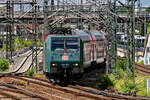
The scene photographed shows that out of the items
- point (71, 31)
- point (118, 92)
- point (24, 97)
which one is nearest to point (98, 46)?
point (71, 31)

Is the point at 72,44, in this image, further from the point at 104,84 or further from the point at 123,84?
the point at 123,84

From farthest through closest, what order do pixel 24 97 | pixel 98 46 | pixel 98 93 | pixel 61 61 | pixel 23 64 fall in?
pixel 23 64, pixel 98 46, pixel 61 61, pixel 98 93, pixel 24 97

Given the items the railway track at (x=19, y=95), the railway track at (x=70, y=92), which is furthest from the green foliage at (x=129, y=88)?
the railway track at (x=19, y=95)

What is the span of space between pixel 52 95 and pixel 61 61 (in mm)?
2623

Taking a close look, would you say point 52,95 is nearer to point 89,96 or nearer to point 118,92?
point 89,96

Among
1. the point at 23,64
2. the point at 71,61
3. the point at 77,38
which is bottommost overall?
the point at 23,64

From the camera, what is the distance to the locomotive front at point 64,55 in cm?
2020

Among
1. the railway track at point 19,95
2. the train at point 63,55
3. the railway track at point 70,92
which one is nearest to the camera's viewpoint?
the railway track at point 19,95

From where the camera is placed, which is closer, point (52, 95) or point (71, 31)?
point (52, 95)

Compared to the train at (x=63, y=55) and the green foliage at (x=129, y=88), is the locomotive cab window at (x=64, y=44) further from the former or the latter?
the green foliage at (x=129, y=88)

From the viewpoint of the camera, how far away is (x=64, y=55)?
2022 cm

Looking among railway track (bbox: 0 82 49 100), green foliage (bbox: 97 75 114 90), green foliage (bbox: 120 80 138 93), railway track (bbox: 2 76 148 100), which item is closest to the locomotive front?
railway track (bbox: 2 76 148 100)

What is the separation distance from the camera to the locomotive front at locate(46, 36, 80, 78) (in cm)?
2020

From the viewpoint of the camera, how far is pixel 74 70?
20.3 m
